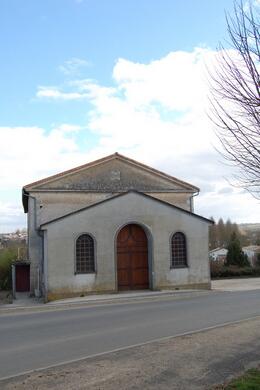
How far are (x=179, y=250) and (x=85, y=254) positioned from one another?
518 cm

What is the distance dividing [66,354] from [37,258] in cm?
1874

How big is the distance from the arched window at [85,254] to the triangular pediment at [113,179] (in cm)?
396

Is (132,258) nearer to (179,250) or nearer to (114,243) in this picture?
(114,243)

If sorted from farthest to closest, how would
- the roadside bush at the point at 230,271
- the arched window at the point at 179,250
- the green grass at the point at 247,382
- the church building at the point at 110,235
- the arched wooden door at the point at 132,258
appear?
the roadside bush at the point at 230,271, the arched window at the point at 179,250, the arched wooden door at the point at 132,258, the church building at the point at 110,235, the green grass at the point at 247,382

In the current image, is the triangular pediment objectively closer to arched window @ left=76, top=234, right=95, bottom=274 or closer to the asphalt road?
arched window @ left=76, top=234, right=95, bottom=274

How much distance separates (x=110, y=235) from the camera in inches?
1003

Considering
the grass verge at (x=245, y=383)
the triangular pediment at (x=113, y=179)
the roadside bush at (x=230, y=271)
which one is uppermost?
the triangular pediment at (x=113, y=179)

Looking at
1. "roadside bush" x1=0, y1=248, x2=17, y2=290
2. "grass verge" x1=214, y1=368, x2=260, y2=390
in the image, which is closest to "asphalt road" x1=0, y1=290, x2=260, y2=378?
"grass verge" x1=214, y1=368, x2=260, y2=390

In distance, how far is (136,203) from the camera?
26.2 metres

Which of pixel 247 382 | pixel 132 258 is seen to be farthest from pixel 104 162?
pixel 247 382

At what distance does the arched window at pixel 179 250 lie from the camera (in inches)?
1049

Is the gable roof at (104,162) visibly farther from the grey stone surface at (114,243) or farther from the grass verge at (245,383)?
the grass verge at (245,383)

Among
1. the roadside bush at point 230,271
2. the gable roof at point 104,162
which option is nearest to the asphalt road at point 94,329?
the gable roof at point 104,162

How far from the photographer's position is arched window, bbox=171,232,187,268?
26656 millimetres
